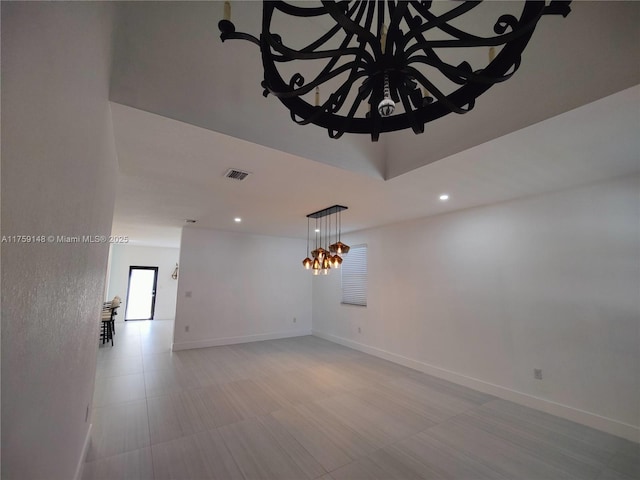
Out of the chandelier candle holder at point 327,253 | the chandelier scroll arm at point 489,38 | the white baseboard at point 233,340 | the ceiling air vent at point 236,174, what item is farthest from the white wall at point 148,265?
the chandelier scroll arm at point 489,38

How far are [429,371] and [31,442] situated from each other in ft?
15.6

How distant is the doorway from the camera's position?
9.74 meters

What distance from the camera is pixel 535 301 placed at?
3.43 metres

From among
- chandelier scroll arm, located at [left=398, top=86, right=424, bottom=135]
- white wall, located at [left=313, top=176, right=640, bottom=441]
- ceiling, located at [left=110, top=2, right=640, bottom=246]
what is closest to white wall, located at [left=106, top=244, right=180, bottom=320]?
ceiling, located at [left=110, top=2, right=640, bottom=246]

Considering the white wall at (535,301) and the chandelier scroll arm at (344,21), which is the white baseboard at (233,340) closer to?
the white wall at (535,301)

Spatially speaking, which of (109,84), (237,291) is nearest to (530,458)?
(109,84)

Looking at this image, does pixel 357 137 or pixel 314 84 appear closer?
pixel 314 84

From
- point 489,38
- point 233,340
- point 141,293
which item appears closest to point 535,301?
point 489,38

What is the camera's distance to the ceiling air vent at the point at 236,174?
287 centimetres

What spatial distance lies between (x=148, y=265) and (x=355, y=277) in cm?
797

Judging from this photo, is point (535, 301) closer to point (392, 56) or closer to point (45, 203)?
point (392, 56)

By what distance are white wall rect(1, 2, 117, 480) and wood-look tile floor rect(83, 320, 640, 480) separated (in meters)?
1.21

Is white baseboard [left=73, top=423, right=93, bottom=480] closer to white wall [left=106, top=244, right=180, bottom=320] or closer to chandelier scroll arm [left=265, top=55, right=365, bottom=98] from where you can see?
chandelier scroll arm [left=265, top=55, right=365, bottom=98]

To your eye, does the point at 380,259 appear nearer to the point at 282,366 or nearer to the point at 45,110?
the point at 282,366
